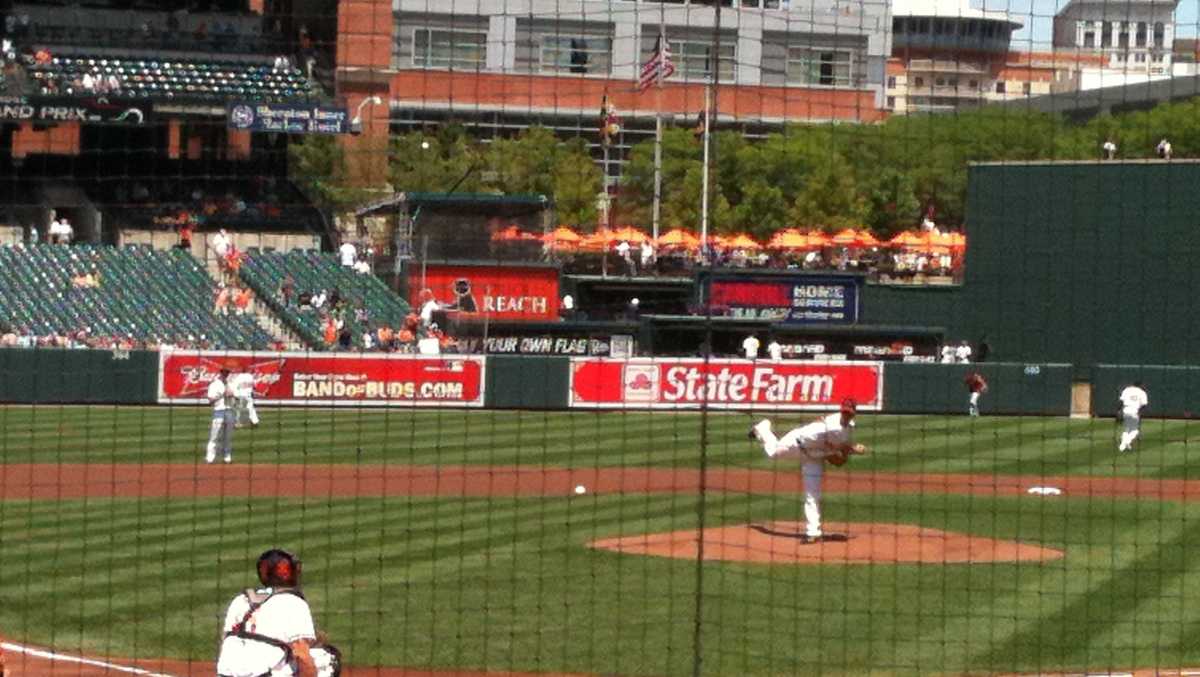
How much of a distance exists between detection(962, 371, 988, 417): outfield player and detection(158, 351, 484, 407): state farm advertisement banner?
8386mm

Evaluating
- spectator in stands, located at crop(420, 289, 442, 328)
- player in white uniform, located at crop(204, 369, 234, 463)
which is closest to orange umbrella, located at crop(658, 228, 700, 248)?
spectator in stands, located at crop(420, 289, 442, 328)

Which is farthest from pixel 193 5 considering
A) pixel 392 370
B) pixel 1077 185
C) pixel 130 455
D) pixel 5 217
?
pixel 1077 185

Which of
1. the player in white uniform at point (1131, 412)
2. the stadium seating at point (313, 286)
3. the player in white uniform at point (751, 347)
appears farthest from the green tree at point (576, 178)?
the player in white uniform at point (1131, 412)

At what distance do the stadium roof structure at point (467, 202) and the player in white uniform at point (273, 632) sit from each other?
60.6ft

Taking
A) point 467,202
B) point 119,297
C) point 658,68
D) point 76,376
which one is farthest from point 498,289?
point 658,68

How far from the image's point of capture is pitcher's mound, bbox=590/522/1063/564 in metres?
18.3

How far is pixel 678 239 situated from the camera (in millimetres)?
37219

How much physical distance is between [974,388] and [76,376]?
1492 centimetres

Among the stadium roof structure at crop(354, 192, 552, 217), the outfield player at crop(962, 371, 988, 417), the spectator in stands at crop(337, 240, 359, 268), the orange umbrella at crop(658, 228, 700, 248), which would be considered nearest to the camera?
the stadium roof structure at crop(354, 192, 552, 217)

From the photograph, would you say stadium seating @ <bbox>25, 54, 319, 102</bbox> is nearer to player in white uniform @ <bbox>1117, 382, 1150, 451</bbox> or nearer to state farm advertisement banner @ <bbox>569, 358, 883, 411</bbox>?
state farm advertisement banner @ <bbox>569, 358, 883, 411</bbox>

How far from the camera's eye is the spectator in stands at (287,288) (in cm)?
3297

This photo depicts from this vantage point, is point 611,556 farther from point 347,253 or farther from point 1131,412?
point 347,253

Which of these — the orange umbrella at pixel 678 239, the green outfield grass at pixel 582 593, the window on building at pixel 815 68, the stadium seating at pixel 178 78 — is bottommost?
the green outfield grass at pixel 582 593

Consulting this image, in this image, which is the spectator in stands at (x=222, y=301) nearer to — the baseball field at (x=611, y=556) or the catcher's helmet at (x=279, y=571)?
the baseball field at (x=611, y=556)
